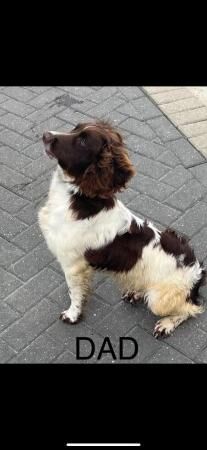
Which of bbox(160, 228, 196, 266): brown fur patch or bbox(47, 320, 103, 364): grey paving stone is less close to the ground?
bbox(160, 228, 196, 266): brown fur patch

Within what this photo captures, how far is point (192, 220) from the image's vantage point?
17.3 ft

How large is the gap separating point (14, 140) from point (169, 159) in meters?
1.78

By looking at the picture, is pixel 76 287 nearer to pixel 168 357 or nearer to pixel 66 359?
pixel 66 359

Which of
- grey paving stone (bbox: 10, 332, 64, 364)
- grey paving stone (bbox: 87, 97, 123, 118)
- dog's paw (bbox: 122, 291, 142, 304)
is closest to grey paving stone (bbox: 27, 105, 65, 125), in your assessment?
grey paving stone (bbox: 87, 97, 123, 118)

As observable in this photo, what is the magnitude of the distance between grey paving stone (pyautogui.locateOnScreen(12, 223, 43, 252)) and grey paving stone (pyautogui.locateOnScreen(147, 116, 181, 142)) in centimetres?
198

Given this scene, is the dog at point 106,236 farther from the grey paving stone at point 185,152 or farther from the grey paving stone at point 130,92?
the grey paving stone at point 130,92

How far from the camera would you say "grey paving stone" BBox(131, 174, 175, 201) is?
18.2 feet

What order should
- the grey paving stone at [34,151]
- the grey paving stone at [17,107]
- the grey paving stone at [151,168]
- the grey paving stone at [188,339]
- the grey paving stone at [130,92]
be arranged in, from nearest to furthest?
the grey paving stone at [188,339], the grey paving stone at [151,168], the grey paving stone at [34,151], the grey paving stone at [17,107], the grey paving stone at [130,92]

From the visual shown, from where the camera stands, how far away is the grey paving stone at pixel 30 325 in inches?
171

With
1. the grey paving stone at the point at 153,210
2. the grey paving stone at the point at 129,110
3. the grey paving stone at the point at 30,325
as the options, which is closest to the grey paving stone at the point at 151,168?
the grey paving stone at the point at 153,210

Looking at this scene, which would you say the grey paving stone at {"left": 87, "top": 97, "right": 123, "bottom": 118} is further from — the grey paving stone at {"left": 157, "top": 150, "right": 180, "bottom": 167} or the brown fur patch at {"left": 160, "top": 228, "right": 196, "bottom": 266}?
the brown fur patch at {"left": 160, "top": 228, "right": 196, "bottom": 266}

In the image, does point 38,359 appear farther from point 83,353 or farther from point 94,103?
point 94,103

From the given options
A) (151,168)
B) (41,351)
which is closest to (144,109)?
(151,168)

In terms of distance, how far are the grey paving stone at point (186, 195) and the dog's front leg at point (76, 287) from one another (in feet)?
5.26
